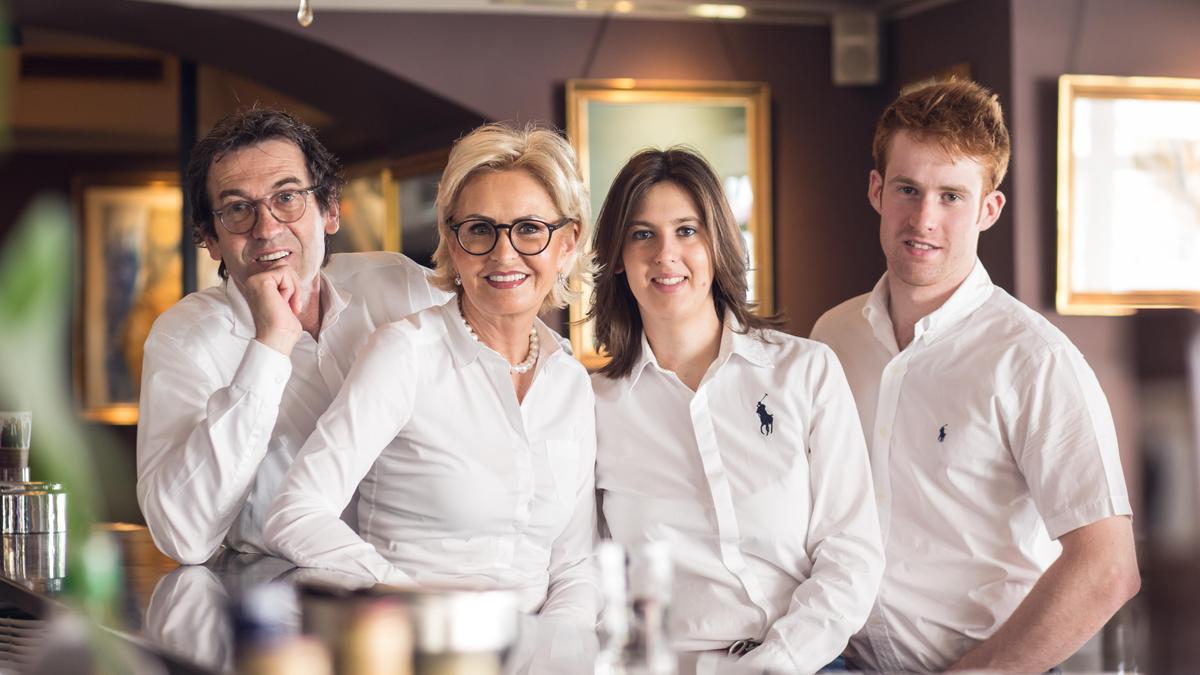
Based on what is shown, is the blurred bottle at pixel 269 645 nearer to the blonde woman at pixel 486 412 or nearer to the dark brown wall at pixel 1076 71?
the blonde woman at pixel 486 412

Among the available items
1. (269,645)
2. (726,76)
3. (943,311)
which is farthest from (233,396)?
(726,76)

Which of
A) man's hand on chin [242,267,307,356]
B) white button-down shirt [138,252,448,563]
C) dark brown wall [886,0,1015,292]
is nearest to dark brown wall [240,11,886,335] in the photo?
dark brown wall [886,0,1015,292]

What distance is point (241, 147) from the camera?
2.47 m

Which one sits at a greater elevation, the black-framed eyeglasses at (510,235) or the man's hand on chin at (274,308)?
the black-framed eyeglasses at (510,235)

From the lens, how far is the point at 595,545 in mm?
2387

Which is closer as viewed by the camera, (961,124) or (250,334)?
(250,334)

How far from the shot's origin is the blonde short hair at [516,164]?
89.2 inches

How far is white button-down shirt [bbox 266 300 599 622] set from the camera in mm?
2132

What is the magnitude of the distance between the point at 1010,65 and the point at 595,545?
11.1 ft

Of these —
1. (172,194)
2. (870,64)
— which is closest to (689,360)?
(870,64)

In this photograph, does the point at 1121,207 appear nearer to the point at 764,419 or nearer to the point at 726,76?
the point at 726,76

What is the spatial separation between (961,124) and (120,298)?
7848mm

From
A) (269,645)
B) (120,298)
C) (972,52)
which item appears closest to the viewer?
(269,645)

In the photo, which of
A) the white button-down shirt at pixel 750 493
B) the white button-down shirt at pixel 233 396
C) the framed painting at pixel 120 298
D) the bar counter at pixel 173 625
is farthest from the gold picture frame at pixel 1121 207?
the framed painting at pixel 120 298
